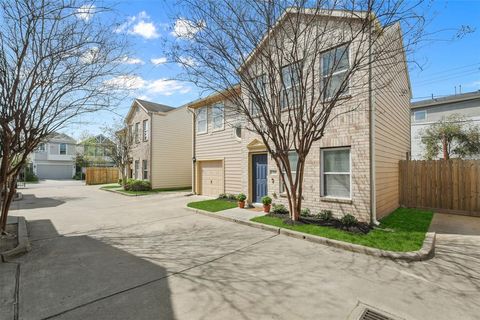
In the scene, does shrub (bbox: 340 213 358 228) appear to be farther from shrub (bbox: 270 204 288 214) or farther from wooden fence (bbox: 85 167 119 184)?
wooden fence (bbox: 85 167 119 184)

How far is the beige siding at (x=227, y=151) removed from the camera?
1267cm

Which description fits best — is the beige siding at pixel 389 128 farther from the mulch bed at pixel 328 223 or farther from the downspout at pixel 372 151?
the mulch bed at pixel 328 223

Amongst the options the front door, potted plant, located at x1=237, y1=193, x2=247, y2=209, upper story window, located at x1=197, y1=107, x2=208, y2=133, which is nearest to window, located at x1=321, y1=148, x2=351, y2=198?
the front door

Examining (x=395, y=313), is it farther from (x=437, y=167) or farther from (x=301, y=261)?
(x=437, y=167)

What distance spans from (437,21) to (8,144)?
1010 centimetres

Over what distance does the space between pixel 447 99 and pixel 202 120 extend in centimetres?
2198

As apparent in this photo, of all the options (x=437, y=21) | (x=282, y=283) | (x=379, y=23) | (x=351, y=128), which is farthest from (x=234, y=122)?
(x=282, y=283)

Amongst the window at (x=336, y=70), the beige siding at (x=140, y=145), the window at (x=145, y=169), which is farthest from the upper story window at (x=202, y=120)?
the window at (x=336, y=70)

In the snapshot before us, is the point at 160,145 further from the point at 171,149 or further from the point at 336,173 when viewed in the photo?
the point at 336,173

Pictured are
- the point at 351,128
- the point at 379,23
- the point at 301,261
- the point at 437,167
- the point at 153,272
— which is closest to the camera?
the point at 153,272

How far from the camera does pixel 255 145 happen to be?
10695mm

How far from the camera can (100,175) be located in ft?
96.8

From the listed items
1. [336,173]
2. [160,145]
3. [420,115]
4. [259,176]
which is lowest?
[259,176]

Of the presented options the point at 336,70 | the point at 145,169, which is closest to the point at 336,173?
the point at 336,70
